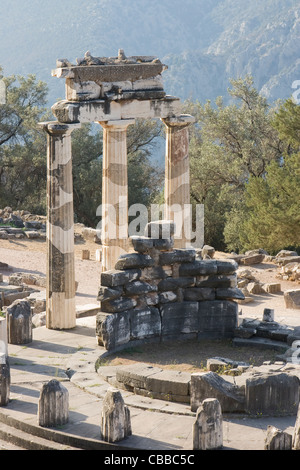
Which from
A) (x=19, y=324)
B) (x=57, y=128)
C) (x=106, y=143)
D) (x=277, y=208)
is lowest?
(x=19, y=324)

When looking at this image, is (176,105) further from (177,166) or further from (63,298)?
(63,298)

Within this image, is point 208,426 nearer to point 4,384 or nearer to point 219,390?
point 219,390

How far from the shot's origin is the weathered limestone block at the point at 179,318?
1758 cm

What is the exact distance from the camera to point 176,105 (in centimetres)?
1969

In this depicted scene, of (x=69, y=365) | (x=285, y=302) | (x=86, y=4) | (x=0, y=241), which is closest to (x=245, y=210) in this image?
(x=0, y=241)

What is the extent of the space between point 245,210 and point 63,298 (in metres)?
21.1

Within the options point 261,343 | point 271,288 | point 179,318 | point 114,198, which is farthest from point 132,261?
point 271,288

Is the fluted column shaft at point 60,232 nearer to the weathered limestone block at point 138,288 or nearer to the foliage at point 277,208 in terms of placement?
the weathered limestone block at point 138,288

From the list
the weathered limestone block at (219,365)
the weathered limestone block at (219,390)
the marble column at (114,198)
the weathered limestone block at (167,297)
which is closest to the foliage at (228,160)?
the marble column at (114,198)

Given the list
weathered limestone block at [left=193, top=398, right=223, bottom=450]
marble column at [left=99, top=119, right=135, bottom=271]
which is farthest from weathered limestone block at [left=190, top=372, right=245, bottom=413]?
marble column at [left=99, top=119, right=135, bottom=271]

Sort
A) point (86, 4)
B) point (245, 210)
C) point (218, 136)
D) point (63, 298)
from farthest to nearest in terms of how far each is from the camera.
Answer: point (86, 4) → point (218, 136) → point (245, 210) → point (63, 298)

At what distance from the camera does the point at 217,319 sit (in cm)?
1784

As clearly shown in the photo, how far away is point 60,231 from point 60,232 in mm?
20

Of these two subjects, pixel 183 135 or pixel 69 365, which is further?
pixel 183 135
